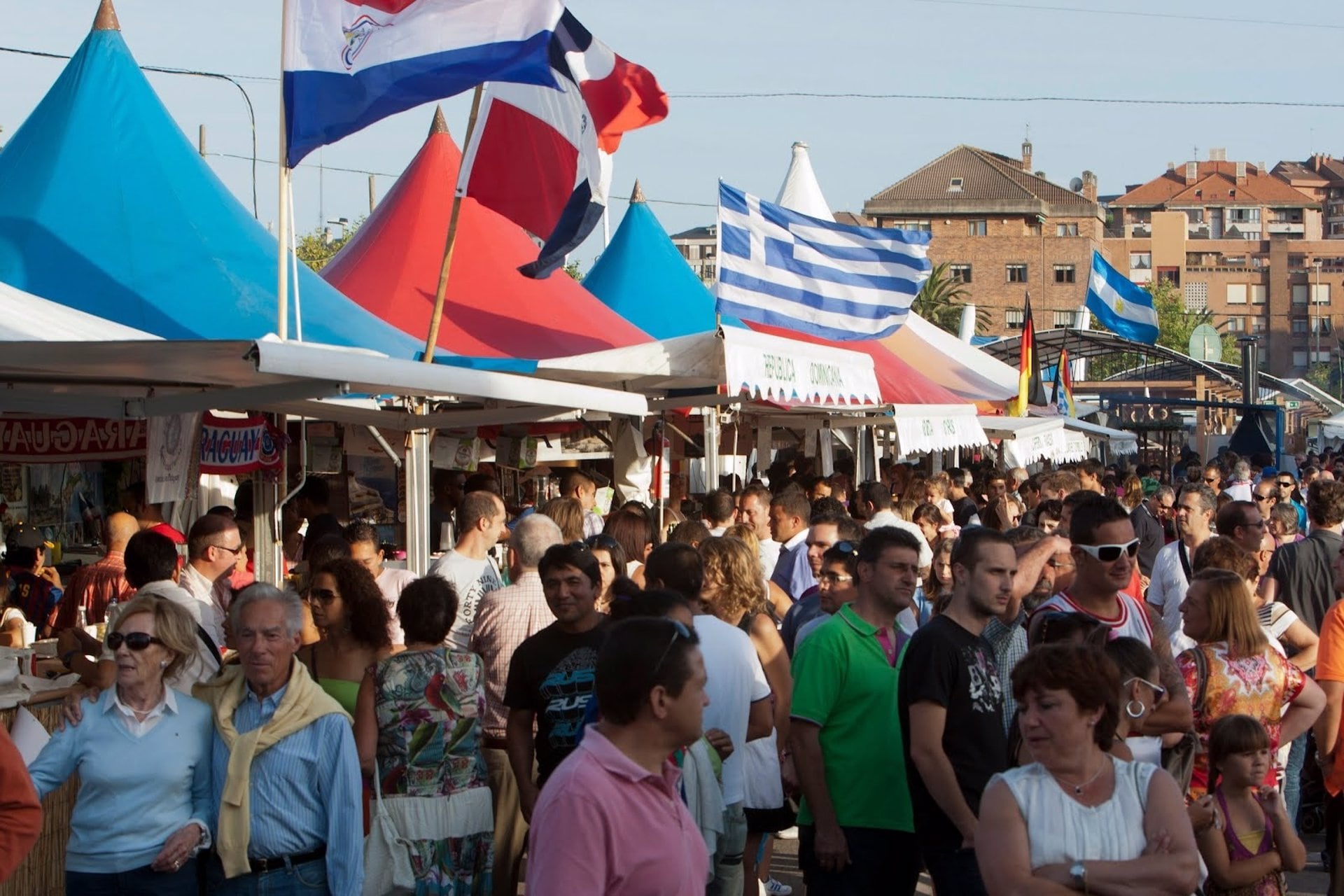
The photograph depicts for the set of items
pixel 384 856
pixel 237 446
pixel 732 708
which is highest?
pixel 237 446

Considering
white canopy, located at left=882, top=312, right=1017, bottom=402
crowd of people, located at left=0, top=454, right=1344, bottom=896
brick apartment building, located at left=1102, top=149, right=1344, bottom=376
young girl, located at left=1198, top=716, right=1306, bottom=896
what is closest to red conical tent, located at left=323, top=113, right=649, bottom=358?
crowd of people, located at left=0, top=454, right=1344, bottom=896

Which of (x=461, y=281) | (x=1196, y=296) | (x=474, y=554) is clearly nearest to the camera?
(x=474, y=554)

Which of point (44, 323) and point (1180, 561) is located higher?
point (44, 323)

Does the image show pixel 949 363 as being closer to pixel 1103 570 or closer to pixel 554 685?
pixel 1103 570

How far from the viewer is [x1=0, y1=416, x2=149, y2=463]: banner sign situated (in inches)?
347

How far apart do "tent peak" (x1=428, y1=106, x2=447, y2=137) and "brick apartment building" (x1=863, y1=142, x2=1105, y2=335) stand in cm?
7843

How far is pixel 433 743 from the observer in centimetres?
517

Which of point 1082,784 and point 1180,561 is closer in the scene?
point 1082,784

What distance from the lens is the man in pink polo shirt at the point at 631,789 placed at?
310 cm

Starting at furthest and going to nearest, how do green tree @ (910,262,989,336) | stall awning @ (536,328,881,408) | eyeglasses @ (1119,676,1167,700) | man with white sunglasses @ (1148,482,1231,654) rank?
green tree @ (910,262,989,336) → stall awning @ (536,328,881,408) → man with white sunglasses @ (1148,482,1231,654) → eyeglasses @ (1119,676,1167,700)

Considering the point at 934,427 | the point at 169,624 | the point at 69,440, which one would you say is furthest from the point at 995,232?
the point at 169,624

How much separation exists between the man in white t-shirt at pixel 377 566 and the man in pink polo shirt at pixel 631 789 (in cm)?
418

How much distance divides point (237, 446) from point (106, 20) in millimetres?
3112

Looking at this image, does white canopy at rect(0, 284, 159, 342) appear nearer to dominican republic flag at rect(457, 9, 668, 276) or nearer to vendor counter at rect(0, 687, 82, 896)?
vendor counter at rect(0, 687, 82, 896)
